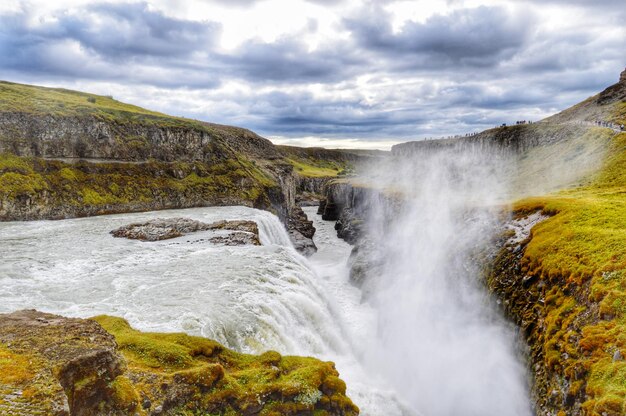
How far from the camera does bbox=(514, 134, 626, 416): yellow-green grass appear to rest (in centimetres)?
1367

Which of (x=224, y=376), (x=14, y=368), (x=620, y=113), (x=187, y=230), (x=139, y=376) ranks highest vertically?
(x=620, y=113)

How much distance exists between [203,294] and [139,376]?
12.1 meters

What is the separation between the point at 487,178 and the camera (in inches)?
2645

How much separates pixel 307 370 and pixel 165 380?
5324 millimetres

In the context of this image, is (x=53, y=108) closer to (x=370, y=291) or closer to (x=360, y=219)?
(x=360, y=219)

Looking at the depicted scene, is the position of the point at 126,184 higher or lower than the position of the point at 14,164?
lower

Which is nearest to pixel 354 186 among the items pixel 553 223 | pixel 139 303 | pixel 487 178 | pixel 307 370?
pixel 487 178

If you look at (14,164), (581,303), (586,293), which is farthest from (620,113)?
(14,164)

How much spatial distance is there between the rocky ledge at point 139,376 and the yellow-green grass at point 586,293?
29.0 ft

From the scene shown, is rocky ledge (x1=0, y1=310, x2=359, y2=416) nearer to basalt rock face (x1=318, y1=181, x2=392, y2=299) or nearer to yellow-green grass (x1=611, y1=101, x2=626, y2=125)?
basalt rock face (x1=318, y1=181, x2=392, y2=299)

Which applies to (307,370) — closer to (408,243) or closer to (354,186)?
(408,243)

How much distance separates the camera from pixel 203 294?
24031 millimetres

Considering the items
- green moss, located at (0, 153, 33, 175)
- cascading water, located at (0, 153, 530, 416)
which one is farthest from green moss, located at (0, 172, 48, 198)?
cascading water, located at (0, 153, 530, 416)

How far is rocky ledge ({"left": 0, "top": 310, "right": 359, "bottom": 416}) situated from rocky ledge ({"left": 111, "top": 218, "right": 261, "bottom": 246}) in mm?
23752
